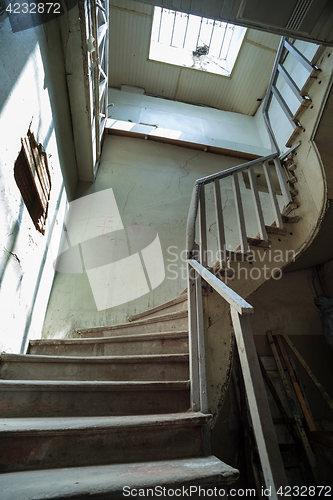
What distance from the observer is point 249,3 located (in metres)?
1.93

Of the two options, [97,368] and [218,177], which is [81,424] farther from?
[218,177]

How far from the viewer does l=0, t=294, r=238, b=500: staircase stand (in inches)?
30.0

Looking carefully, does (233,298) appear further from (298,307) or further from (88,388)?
(298,307)

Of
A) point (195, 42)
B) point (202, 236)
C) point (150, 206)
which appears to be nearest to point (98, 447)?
point (202, 236)

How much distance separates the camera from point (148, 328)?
2.08 metres

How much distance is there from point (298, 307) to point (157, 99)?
5047mm

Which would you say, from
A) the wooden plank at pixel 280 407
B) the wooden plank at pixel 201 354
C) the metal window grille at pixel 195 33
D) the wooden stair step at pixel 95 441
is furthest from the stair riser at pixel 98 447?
the metal window grille at pixel 195 33

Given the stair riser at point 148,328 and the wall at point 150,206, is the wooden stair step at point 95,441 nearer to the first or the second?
the stair riser at point 148,328

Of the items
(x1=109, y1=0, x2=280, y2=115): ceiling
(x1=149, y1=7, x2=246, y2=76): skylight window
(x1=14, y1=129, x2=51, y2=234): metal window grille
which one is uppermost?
(x1=149, y1=7, x2=246, y2=76): skylight window

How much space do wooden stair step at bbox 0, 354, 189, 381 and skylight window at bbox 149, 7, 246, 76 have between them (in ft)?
20.7

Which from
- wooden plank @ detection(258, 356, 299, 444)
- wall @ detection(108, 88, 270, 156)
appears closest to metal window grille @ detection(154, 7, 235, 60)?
wall @ detection(108, 88, 270, 156)

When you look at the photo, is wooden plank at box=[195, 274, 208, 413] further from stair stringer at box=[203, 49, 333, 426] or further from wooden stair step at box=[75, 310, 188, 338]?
wooden stair step at box=[75, 310, 188, 338]

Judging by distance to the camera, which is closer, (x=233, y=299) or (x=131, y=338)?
(x=233, y=299)

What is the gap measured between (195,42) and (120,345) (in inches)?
272
